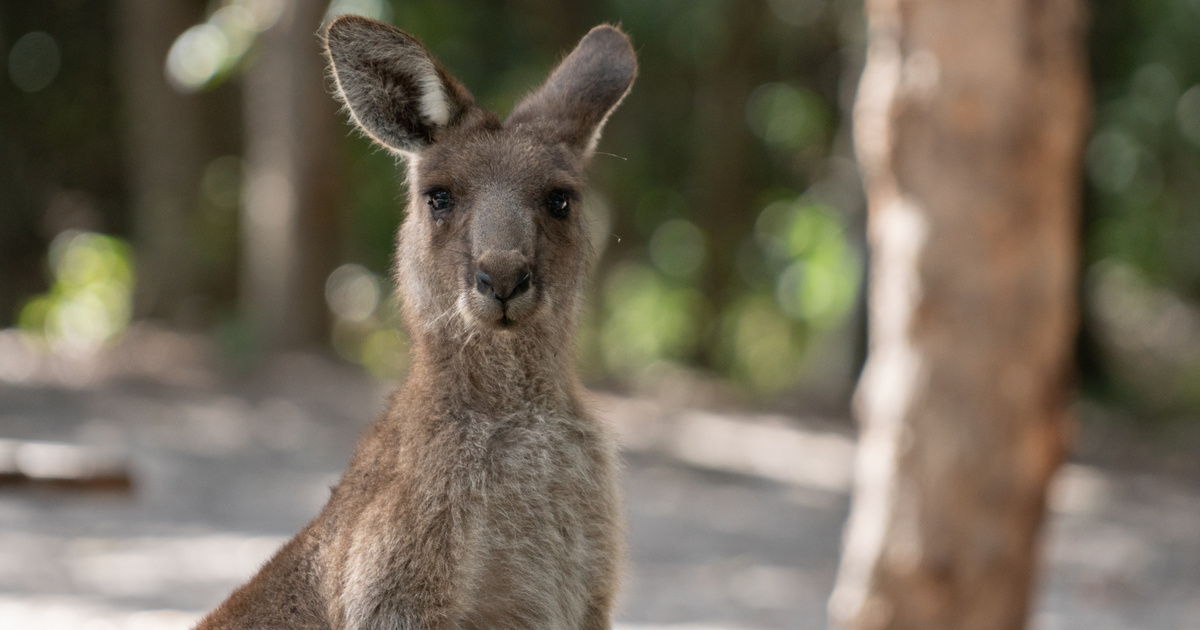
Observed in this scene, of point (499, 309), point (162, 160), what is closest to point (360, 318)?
point (162, 160)

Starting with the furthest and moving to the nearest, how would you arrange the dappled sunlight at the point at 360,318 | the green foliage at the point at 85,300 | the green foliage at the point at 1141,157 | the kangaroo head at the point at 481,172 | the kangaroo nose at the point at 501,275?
1. the dappled sunlight at the point at 360,318
2. the green foliage at the point at 85,300
3. the green foliage at the point at 1141,157
4. the kangaroo head at the point at 481,172
5. the kangaroo nose at the point at 501,275

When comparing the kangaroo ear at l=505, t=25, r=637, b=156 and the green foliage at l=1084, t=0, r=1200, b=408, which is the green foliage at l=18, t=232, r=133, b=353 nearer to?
the green foliage at l=1084, t=0, r=1200, b=408

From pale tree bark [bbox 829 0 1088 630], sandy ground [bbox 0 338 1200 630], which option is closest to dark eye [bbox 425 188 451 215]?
sandy ground [bbox 0 338 1200 630]

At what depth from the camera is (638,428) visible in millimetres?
12242

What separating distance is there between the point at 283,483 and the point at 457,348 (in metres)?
7.21

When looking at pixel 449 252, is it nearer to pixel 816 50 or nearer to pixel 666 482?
pixel 666 482

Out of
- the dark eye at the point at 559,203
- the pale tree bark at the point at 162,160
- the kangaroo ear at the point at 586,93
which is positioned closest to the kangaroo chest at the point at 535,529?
the dark eye at the point at 559,203

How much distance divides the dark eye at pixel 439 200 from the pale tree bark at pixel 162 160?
13069 mm

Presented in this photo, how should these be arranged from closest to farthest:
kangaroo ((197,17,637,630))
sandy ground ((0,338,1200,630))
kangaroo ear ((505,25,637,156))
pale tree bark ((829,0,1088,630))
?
kangaroo ((197,17,637,630)), kangaroo ear ((505,25,637,156)), pale tree bark ((829,0,1088,630)), sandy ground ((0,338,1200,630))

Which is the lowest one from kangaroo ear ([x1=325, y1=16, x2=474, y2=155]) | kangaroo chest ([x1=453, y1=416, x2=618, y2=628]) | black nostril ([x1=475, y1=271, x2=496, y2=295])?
kangaroo chest ([x1=453, y1=416, x2=618, y2=628])

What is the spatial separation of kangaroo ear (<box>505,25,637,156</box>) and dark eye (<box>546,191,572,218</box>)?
177 millimetres

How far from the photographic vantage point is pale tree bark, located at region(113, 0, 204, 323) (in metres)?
15.1

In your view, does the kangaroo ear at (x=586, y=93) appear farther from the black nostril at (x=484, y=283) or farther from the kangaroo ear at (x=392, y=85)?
the black nostril at (x=484, y=283)

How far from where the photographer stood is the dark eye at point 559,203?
10.8ft
